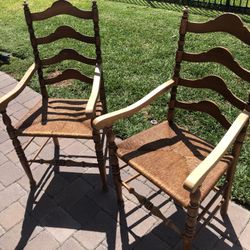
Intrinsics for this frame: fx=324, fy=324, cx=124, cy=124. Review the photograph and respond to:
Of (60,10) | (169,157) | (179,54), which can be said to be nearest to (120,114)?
(169,157)

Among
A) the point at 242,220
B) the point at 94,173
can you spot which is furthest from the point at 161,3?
the point at 242,220

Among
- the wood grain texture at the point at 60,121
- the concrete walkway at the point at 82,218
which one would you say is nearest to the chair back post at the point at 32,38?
the wood grain texture at the point at 60,121

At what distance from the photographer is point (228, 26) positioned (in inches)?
92.5

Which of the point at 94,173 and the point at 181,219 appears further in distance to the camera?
the point at 94,173

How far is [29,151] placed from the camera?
3748mm

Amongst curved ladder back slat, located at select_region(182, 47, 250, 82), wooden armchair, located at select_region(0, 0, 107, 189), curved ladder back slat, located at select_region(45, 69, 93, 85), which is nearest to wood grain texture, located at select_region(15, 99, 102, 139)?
wooden armchair, located at select_region(0, 0, 107, 189)

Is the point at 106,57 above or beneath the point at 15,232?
above

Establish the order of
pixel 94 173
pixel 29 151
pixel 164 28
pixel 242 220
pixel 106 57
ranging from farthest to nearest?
pixel 164 28, pixel 106 57, pixel 29 151, pixel 94 173, pixel 242 220

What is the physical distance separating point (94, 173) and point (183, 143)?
1149mm

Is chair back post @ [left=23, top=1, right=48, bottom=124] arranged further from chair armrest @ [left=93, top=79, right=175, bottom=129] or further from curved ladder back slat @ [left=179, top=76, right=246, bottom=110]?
curved ladder back slat @ [left=179, top=76, right=246, bottom=110]

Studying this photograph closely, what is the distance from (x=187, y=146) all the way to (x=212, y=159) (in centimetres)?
70

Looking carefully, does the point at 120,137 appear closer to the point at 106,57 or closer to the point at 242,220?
the point at 242,220

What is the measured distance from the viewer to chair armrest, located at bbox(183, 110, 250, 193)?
179 cm

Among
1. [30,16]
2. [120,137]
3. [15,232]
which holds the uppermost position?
[30,16]
